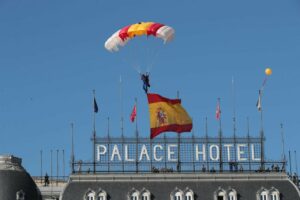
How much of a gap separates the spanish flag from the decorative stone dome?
21017 mm

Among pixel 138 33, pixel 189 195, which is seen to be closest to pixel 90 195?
pixel 189 195

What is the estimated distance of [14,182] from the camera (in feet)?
480

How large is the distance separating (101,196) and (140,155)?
11257mm

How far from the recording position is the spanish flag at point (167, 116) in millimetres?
151750

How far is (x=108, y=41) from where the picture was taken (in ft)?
484

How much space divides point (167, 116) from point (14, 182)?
2613cm

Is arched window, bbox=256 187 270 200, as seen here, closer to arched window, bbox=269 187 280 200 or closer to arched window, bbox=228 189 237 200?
arched window, bbox=269 187 280 200

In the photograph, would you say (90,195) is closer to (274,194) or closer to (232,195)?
(232,195)

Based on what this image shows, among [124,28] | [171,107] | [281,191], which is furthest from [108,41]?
[281,191]

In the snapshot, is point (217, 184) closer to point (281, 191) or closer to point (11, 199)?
point (281, 191)

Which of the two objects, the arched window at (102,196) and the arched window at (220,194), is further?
the arched window at (220,194)

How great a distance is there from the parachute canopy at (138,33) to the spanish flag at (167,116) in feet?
37.6

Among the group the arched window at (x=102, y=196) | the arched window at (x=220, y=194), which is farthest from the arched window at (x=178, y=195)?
the arched window at (x=102, y=196)

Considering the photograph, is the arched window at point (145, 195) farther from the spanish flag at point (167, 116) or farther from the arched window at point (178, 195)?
the spanish flag at point (167, 116)
